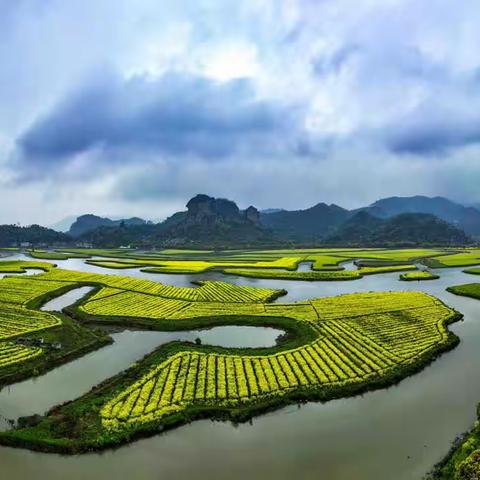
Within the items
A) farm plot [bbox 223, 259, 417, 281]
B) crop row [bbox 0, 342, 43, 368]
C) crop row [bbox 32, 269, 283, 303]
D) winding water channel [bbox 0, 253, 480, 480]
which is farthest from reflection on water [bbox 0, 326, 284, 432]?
farm plot [bbox 223, 259, 417, 281]

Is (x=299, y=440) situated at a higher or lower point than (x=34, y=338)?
lower

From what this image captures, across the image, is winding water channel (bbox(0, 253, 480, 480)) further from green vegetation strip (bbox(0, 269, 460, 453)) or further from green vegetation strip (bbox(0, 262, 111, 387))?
green vegetation strip (bbox(0, 262, 111, 387))

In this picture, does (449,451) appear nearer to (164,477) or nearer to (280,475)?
(280,475)

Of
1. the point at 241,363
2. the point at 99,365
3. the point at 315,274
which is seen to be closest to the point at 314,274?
the point at 315,274

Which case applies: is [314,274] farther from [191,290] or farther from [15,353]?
[15,353]

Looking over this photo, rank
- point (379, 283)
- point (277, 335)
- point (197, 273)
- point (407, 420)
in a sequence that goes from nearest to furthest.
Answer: point (407, 420) < point (277, 335) < point (379, 283) < point (197, 273)

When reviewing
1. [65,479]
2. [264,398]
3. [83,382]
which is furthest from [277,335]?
[65,479]
